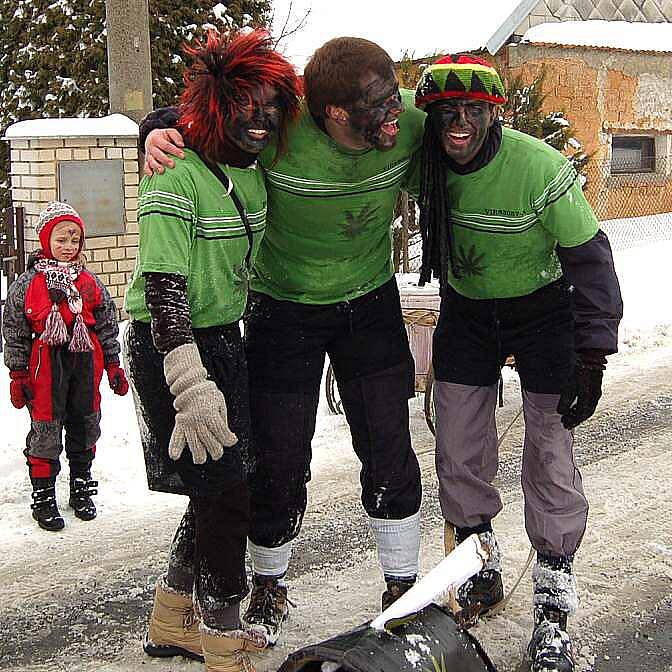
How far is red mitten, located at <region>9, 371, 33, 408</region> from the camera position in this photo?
4719mm

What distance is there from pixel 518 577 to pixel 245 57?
7.61 ft

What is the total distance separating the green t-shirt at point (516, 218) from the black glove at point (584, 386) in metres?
0.35

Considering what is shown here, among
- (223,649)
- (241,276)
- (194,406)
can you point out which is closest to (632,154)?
(241,276)

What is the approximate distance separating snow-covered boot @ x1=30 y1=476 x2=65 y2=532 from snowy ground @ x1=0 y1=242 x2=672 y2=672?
5cm

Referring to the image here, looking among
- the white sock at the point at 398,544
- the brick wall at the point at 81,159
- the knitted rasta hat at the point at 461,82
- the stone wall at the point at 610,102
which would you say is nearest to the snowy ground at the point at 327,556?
the white sock at the point at 398,544

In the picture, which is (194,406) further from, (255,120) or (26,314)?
(26,314)

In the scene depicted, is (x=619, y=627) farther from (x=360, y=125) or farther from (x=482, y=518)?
(x=360, y=125)

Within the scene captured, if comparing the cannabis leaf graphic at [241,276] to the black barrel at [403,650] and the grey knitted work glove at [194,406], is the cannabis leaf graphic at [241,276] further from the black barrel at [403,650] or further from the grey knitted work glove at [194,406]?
the black barrel at [403,650]

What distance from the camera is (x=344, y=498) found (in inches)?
199

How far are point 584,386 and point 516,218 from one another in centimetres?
57

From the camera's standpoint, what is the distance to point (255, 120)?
2979 millimetres

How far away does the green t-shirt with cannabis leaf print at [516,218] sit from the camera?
3232 millimetres

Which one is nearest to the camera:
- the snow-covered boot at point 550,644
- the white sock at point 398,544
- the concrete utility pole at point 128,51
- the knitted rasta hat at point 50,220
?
the snow-covered boot at point 550,644

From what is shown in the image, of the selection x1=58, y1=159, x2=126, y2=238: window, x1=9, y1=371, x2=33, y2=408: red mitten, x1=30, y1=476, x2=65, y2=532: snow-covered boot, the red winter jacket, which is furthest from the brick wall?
x1=30, y1=476, x2=65, y2=532: snow-covered boot
